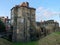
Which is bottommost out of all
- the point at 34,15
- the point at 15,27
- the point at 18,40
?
the point at 18,40

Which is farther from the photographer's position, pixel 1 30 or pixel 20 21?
pixel 1 30

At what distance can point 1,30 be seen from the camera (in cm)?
7362

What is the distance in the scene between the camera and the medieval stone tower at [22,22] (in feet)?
219

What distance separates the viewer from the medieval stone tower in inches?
2623

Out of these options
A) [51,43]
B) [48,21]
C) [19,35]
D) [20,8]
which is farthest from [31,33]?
[51,43]

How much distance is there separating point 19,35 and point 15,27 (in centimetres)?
369

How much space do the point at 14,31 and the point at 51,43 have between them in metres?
48.8

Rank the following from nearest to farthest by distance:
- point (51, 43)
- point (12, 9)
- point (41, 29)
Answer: point (51, 43), point (12, 9), point (41, 29)

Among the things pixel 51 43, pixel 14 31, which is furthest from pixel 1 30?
pixel 51 43

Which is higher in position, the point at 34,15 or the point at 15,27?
the point at 34,15

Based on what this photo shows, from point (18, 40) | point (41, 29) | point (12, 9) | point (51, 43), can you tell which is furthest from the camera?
point (41, 29)

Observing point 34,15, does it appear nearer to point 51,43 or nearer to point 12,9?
point 12,9

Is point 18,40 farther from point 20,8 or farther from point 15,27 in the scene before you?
point 20,8

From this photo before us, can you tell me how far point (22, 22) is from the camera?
6769cm
